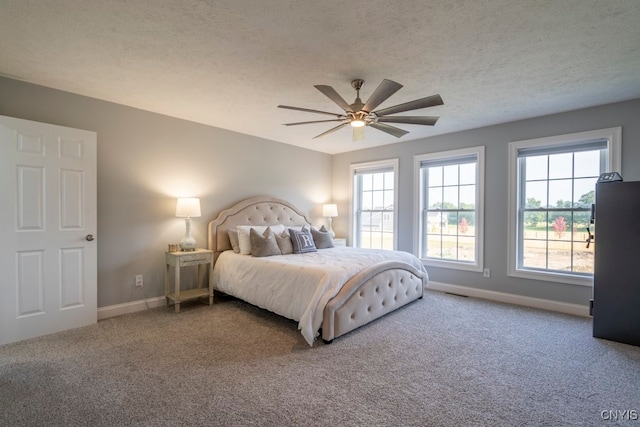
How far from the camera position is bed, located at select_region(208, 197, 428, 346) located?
2.82 meters

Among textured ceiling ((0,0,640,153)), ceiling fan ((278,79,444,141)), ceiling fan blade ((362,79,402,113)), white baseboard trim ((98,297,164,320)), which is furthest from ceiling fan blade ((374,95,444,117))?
white baseboard trim ((98,297,164,320))

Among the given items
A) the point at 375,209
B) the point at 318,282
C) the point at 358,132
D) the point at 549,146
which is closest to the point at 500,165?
the point at 549,146

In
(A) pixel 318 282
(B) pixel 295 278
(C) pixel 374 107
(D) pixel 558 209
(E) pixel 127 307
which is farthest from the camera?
(D) pixel 558 209

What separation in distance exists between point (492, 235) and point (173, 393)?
4333 millimetres

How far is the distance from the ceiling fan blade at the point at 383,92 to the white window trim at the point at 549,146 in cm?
274

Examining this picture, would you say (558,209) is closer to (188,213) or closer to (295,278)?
(295,278)

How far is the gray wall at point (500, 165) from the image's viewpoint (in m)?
3.39

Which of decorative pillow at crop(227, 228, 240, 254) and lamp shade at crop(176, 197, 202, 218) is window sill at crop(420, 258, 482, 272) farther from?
lamp shade at crop(176, 197, 202, 218)

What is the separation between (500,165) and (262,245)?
3576 millimetres

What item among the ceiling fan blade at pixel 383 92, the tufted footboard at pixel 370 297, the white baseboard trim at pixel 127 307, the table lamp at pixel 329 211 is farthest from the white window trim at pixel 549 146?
the white baseboard trim at pixel 127 307

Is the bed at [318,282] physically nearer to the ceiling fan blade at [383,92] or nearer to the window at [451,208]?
the window at [451,208]

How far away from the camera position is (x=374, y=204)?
5832mm

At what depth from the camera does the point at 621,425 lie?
177 cm

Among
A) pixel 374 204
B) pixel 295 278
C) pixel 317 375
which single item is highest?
pixel 374 204
